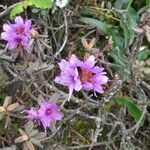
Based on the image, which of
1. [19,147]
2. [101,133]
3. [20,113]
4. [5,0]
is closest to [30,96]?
[20,113]

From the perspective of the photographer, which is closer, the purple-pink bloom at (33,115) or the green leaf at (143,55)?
the purple-pink bloom at (33,115)

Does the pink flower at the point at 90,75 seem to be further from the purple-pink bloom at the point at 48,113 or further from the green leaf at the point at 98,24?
the green leaf at the point at 98,24

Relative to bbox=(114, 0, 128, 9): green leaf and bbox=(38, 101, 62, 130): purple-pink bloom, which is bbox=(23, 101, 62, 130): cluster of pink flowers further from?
bbox=(114, 0, 128, 9): green leaf

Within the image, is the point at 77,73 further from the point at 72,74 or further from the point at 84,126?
the point at 84,126

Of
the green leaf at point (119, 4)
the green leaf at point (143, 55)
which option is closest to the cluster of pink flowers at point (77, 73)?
the green leaf at point (143, 55)

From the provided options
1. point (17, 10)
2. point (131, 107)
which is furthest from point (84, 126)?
point (17, 10)

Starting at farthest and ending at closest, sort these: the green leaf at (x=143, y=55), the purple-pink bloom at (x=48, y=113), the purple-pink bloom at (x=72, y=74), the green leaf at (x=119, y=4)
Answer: the green leaf at (x=119, y=4), the green leaf at (x=143, y=55), the purple-pink bloom at (x=48, y=113), the purple-pink bloom at (x=72, y=74)

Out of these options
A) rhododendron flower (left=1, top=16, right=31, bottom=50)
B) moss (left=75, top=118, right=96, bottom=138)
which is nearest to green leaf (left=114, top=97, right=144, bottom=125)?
moss (left=75, top=118, right=96, bottom=138)
